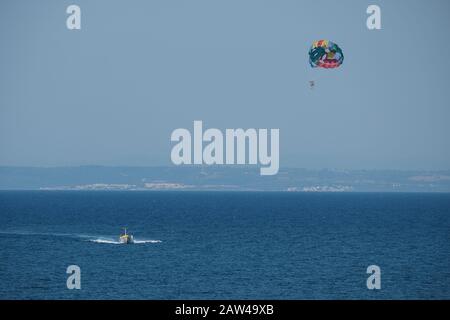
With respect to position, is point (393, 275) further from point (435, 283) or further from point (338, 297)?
point (338, 297)

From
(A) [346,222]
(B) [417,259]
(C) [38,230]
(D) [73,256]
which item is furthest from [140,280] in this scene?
(A) [346,222]

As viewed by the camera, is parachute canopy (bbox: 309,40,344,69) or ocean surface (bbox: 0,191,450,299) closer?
ocean surface (bbox: 0,191,450,299)

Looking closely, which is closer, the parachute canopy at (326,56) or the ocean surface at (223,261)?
the ocean surface at (223,261)

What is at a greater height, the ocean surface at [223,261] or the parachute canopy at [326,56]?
the parachute canopy at [326,56]

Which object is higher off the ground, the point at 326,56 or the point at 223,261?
the point at 326,56

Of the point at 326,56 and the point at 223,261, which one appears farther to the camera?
the point at 223,261

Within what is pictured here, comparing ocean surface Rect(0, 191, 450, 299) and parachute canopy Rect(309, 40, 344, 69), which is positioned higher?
parachute canopy Rect(309, 40, 344, 69)
